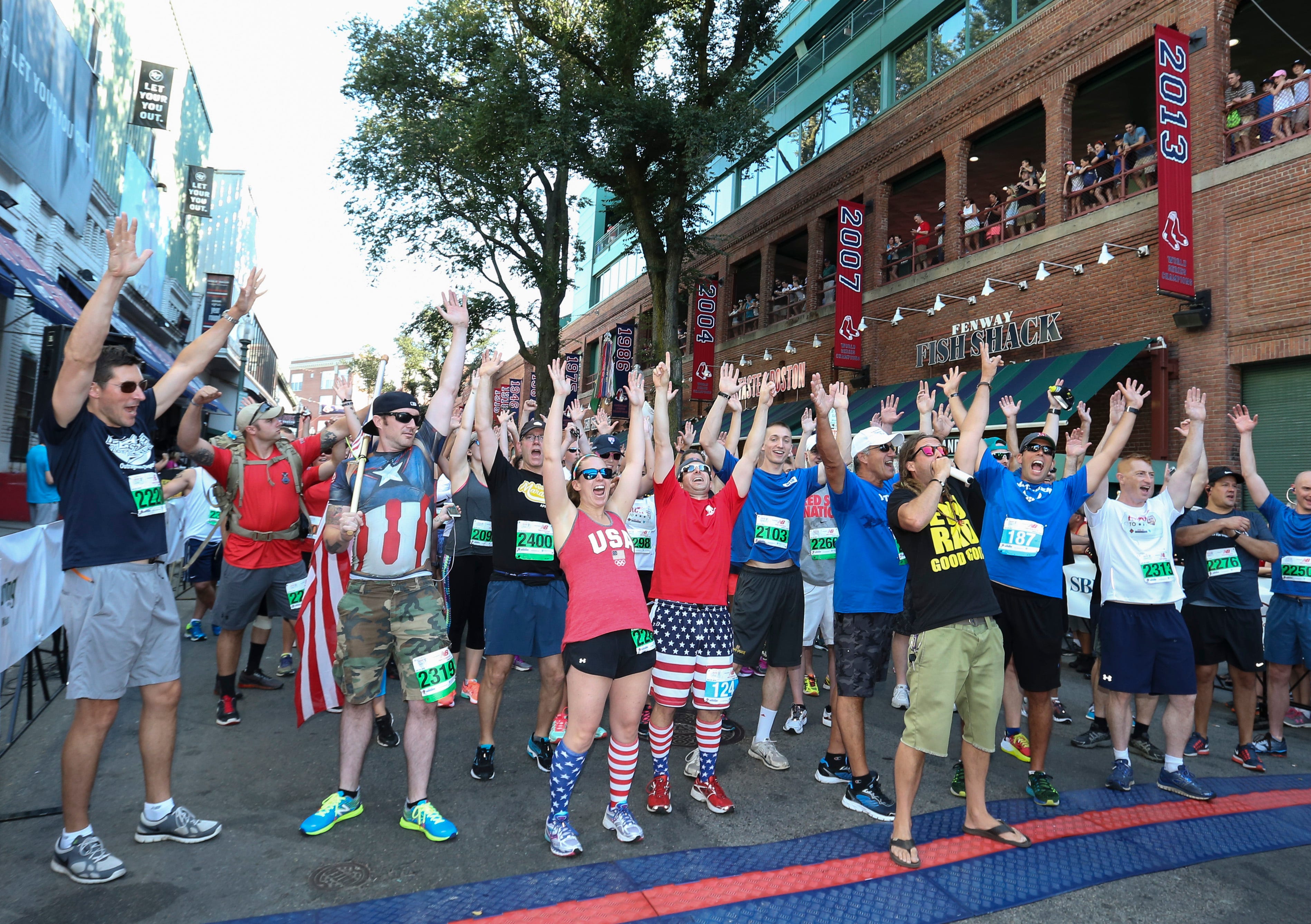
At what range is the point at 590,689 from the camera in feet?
11.7

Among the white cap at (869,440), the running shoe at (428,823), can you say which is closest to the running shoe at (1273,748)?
the white cap at (869,440)

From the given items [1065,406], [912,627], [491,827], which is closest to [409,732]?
[491,827]

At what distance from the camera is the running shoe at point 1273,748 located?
227 inches

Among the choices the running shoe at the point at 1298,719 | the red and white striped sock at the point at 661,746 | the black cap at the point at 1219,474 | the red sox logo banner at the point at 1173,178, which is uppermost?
the red sox logo banner at the point at 1173,178

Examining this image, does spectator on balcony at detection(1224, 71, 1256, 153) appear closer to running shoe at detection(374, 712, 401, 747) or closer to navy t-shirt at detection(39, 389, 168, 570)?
running shoe at detection(374, 712, 401, 747)

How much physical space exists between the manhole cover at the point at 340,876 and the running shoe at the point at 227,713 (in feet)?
8.40

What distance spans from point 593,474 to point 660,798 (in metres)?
1.85

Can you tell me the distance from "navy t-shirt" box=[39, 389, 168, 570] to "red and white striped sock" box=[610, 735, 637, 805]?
2419mm

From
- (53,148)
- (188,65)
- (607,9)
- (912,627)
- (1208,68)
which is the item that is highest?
(188,65)

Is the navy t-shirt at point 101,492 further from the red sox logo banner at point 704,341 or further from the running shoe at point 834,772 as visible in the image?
the red sox logo banner at point 704,341

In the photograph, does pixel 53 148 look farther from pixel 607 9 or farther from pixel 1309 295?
pixel 1309 295

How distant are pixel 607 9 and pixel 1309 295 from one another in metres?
16.0

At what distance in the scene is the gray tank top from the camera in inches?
250

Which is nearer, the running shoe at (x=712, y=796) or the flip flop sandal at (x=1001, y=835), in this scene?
the flip flop sandal at (x=1001, y=835)
